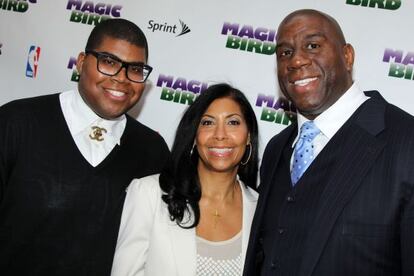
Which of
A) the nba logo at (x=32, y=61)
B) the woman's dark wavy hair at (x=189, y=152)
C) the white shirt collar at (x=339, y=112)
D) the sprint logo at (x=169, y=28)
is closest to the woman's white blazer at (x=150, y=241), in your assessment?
the woman's dark wavy hair at (x=189, y=152)

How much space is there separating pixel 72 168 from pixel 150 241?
0.49m

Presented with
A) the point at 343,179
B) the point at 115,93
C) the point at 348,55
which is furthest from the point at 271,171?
the point at 115,93

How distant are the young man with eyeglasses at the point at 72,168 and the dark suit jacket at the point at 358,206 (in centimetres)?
83

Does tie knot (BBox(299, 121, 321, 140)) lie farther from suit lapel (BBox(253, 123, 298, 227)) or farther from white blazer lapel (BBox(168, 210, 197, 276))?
white blazer lapel (BBox(168, 210, 197, 276))

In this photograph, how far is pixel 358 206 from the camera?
1.53 metres

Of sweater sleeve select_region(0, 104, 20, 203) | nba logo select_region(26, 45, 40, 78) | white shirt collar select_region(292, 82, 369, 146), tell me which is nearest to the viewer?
white shirt collar select_region(292, 82, 369, 146)

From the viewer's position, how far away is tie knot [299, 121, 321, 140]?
6.09ft

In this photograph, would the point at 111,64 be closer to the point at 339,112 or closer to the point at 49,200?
the point at 49,200

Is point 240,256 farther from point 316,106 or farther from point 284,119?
point 284,119

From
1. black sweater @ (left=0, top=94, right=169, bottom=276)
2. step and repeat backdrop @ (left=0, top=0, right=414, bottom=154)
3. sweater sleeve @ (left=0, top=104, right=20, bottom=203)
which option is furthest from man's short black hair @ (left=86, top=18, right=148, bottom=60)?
step and repeat backdrop @ (left=0, top=0, right=414, bottom=154)

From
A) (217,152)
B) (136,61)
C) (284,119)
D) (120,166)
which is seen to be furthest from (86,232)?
(284,119)

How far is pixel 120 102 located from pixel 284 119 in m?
1.12

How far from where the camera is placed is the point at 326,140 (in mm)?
1810

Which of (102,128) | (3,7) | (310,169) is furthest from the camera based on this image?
(3,7)
